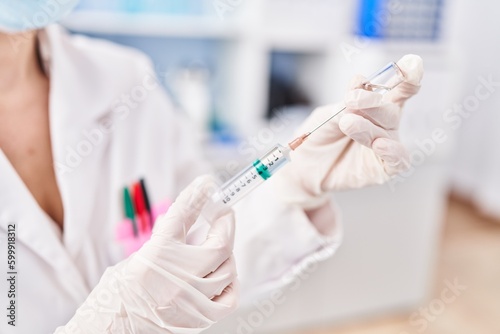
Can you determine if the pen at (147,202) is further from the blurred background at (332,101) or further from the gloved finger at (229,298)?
the blurred background at (332,101)

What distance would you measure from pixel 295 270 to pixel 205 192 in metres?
0.28

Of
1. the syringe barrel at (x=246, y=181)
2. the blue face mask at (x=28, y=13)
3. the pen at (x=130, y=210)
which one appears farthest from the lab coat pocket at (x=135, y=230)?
the blue face mask at (x=28, y=13)

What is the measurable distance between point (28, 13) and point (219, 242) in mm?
407

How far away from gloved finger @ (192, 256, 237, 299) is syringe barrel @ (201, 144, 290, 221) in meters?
0.06

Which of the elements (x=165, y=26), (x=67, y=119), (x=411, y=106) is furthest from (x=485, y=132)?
(x=67, y=119)

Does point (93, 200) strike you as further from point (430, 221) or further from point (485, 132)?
point (485, 132)

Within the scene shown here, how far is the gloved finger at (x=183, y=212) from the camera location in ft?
1.82

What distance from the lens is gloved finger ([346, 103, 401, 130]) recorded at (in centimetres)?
57

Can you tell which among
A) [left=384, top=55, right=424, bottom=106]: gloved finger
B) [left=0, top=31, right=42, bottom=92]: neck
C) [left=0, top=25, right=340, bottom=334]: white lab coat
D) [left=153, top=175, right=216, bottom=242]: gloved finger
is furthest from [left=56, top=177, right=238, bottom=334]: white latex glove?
[left=0, top=31, right=42, bottom=92]: neck

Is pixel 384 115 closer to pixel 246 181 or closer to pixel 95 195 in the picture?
pixel 246 181

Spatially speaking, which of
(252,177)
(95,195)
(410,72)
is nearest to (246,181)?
(252,177)

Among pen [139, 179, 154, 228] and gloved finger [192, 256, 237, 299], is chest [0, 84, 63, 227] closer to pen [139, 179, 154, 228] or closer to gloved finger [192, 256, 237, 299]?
pen [139, 179, 154, 228]

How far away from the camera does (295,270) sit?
2.60 ft

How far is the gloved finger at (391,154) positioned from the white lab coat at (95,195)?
0.68ft
